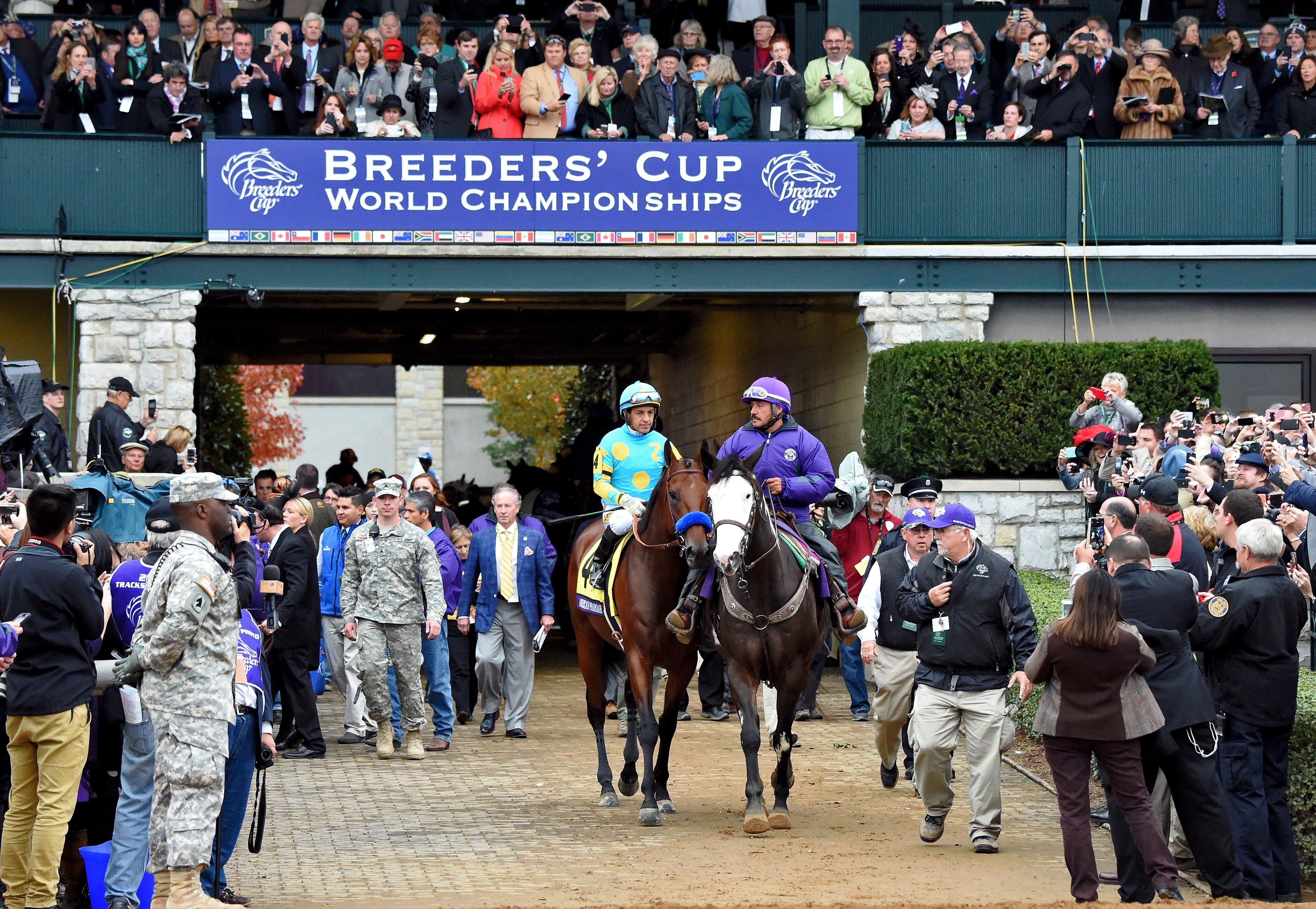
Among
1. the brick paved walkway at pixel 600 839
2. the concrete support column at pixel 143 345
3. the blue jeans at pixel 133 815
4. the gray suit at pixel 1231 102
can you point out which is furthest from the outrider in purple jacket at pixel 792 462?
the gray suit at pixel 1231 102

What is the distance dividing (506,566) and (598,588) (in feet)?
9.11

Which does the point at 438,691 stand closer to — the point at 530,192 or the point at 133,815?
the point at 133,815

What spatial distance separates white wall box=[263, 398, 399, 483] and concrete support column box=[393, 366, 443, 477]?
Answer: 246 millimetres

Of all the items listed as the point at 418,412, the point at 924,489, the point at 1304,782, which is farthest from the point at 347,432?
the point at 1304,782

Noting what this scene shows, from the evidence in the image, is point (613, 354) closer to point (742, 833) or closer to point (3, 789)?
point (742, 833)

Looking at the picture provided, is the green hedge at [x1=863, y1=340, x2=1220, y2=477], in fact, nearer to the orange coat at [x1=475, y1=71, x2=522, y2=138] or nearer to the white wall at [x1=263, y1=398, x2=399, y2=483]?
the orange coat at [x1=475, y1=71, x2=522, y2=138]

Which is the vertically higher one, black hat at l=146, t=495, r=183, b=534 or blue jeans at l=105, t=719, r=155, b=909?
black hat at l=146, t=495, r=183, b=534

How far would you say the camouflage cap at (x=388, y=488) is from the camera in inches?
438

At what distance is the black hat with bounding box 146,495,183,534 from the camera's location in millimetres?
6945

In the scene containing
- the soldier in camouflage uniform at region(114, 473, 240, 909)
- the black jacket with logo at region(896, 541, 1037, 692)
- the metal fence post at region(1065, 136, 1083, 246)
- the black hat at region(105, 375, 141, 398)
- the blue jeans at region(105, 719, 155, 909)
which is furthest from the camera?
the metal fence post at region(1065, 136, 1083, 246)

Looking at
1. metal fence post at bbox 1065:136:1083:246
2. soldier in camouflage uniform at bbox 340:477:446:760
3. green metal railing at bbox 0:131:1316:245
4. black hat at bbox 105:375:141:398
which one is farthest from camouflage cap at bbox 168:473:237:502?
metal fence post at bbox 1065:136:1083:246

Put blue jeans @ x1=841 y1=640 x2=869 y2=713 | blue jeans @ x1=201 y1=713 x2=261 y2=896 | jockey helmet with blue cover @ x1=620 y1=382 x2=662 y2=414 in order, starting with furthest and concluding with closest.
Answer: blue jeans @ x1=841 y1=640 x2=869 y2=713, jockey helmet with blue cover @ x1=620 y1=382 x2=662 y2=414, blue jeans @ x1=201 y1=713 x2=261 y2=896

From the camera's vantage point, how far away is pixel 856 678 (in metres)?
12.6

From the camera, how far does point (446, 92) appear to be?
1598 centimetres
